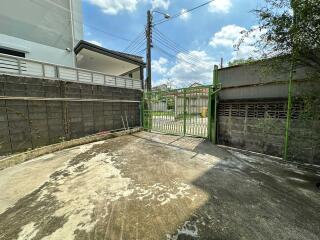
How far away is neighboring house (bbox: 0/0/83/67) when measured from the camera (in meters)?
6.85

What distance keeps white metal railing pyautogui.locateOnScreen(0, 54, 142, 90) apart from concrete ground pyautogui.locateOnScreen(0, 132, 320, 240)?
2756 millimetres

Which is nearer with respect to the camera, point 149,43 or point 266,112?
point 266,112

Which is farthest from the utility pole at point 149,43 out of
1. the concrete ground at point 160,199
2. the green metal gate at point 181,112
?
the concrete ground at point 160,199

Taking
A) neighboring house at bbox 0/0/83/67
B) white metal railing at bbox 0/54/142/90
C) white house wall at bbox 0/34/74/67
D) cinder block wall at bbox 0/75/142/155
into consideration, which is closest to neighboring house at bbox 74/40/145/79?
white house wall at bbox 0/34/74/67

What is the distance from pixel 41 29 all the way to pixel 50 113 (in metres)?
4.97

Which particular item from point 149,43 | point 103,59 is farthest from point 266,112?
point 103,59

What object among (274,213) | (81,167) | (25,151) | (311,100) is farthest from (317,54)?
(25,151)

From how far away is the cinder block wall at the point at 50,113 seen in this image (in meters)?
4.70

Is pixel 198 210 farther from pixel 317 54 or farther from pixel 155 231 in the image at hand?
pixel 317 54

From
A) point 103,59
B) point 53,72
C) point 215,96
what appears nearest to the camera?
point 215,96

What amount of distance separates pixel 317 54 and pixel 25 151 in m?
7.32

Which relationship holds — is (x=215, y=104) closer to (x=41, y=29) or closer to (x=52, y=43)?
(x=52, y=43)

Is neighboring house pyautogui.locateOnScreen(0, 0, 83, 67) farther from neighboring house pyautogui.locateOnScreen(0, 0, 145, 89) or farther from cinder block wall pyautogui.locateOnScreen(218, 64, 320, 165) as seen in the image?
cinder block wall pyautogui.locateOnScreen(218, 64, 320, 165)

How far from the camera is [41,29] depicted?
7.82 meters
